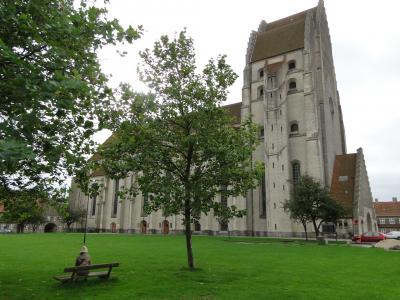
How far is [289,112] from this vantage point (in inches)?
2050

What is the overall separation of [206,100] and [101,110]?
21.6 feet

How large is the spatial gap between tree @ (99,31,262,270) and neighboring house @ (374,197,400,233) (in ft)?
262

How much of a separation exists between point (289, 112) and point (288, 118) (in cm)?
96

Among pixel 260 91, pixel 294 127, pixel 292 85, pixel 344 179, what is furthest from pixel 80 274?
pixel 260 91

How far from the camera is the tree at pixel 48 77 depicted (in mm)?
6387

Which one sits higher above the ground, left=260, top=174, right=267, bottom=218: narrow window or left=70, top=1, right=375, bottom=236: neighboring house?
left=70, top=1, right=375, bottom=236: neighboring house

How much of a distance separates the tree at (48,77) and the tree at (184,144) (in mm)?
4287

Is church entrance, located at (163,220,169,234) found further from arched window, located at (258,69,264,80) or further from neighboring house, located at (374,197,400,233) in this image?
neighboring house, located at (374,197,400,233)

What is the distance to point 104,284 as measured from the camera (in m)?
11.1

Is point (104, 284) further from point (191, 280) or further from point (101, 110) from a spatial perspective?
point (101, 110)

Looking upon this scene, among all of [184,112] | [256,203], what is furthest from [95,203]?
[184,112]

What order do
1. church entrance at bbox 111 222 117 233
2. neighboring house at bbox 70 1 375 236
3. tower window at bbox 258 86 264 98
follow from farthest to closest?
church entrance at bbox 111 222 117 233
tower window at bbox 258 86 264 98
neighboring house at bbox 70 1 375 236

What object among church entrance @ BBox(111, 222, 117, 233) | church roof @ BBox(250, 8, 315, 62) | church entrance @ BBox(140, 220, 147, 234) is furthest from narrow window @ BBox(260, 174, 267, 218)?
church entrance @ BBox(111, 222, 117, 233)

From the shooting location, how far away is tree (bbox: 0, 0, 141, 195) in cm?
639
